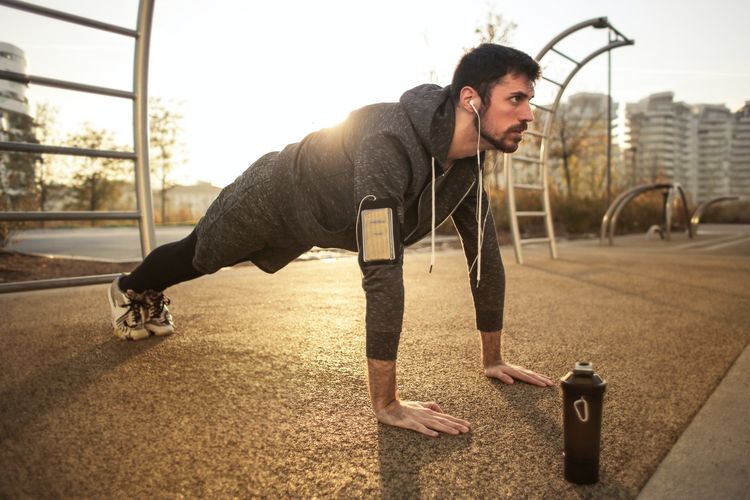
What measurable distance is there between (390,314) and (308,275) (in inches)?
152

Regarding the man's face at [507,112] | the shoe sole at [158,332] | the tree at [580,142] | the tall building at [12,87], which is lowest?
the shoe sole at [158,332]

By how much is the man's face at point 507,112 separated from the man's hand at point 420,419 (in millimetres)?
816

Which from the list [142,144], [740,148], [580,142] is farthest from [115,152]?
[740,148]

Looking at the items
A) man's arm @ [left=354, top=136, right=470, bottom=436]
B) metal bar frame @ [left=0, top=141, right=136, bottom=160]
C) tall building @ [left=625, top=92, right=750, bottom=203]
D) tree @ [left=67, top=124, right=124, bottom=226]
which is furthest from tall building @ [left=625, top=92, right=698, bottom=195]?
man's arm @ [left=354, top=136, right=470, bottom=436]

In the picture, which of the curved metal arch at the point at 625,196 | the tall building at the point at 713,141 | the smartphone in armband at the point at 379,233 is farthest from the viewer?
the tall building at the point at 713,141

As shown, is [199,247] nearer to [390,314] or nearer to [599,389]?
[390,314]

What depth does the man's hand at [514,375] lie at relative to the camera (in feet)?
6.26

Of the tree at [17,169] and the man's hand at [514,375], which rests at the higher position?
the tree at [17,169]

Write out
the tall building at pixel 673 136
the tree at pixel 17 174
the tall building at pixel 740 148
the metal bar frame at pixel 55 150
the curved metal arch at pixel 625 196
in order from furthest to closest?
1. the tall building at pixel 673 136
2. the tall building at pixel 740 148
3. the curved metal arch at pixel 625 196
4. the tree at pixel 17 174
5. the metal bar frame at pixel 55 150

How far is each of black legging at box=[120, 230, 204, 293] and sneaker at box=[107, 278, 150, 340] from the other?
0.05 meters

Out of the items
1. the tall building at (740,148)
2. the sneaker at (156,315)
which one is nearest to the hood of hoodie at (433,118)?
the sneaker at (156,315)

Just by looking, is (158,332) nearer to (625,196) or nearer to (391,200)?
(391,200)

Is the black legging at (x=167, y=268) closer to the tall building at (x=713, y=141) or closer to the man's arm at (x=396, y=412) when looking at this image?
the man's arm at (x=396, y=412)

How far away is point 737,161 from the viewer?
105562 mm
